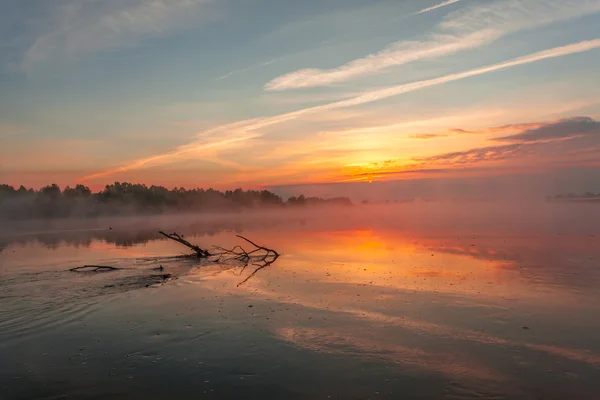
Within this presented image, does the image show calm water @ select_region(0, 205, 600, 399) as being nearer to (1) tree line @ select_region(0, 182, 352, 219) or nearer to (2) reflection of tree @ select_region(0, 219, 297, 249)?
(2) reflection of tree @ select_region(0, 219, 297, 249)

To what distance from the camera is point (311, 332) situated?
12.5 m

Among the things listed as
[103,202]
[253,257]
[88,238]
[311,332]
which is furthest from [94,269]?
[103,202]

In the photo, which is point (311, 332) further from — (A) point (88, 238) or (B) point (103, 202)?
(B) point (103, 202)

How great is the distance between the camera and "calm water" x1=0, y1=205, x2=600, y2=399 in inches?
356

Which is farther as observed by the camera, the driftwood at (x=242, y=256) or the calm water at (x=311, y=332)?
the driftwood at (x=242, y=256)

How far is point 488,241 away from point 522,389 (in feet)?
93.6

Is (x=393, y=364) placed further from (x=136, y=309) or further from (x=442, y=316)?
(x=136, y=309)

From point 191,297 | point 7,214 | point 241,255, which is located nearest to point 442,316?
point 191,297

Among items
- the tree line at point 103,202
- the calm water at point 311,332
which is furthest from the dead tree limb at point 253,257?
the tree line at point 103,202

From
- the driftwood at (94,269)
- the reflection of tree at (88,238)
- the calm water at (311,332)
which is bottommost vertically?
the calm water at (311,332)

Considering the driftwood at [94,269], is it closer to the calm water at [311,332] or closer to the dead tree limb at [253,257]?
the calm water at [311,332]

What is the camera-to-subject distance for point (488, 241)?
34.8 meters

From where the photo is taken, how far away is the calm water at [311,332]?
29.6 feet

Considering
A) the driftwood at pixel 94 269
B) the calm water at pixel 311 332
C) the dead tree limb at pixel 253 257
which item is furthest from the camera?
the dead tree limb at pixel 253 257
